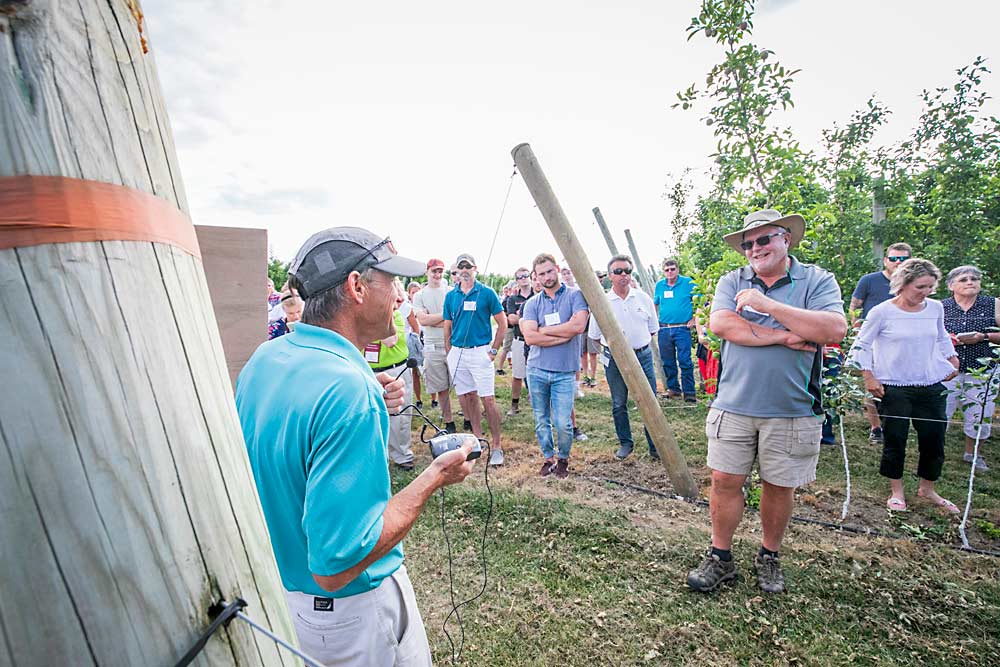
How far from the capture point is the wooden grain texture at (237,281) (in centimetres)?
209

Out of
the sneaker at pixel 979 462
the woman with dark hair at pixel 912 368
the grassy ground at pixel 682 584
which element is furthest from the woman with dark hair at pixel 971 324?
the woman with dark hair at pixel 912 368

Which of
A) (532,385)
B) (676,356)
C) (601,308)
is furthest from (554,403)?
(676,356)

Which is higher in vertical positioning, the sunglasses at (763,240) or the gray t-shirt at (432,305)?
the sunglasses at (763,240)

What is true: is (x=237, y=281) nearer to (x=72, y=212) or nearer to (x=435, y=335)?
(x=72, y=212)

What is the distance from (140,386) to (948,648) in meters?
3.94

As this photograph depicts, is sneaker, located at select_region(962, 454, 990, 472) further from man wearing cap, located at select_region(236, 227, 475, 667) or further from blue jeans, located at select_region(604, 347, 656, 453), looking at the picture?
man wearing cap, located at select_region(236, 227, 475, 667)

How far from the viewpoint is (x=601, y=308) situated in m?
4.46

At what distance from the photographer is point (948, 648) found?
266 cm

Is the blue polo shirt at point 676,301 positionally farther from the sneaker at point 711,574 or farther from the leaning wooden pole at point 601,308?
the sneaker at point 711,574

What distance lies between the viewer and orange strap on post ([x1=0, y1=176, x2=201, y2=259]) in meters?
0.51

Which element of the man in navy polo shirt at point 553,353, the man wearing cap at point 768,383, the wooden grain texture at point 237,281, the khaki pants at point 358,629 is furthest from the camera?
the man in navy polo shirt at point 553,353

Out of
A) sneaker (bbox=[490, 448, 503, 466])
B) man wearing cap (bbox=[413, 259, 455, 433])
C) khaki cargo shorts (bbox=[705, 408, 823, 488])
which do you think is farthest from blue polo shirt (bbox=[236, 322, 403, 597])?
man wearing cap (bbox=[413, 259, 455, 433])

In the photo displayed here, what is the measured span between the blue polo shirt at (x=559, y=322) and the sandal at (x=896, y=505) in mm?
2960

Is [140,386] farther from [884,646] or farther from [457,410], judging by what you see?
[457,410]
